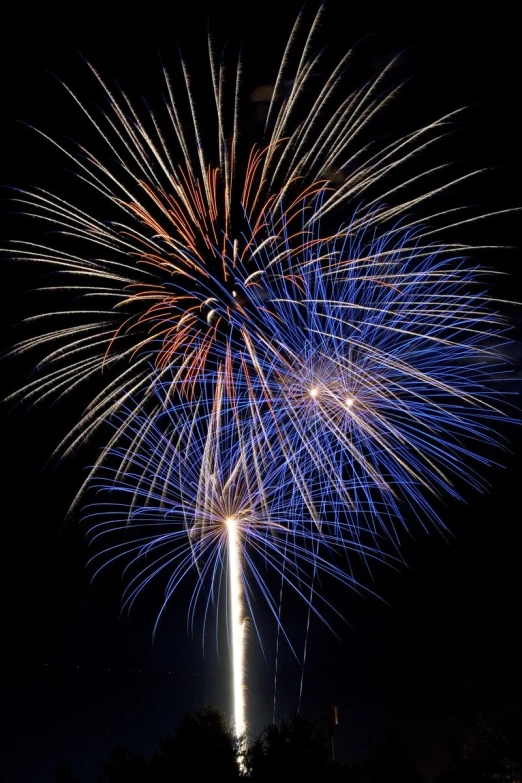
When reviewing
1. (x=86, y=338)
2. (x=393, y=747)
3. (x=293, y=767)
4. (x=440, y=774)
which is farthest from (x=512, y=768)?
(x=86, y=338)

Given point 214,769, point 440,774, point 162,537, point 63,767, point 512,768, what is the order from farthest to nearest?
point 512,768 < point 440,774 < point 162,537 < point 63,767 < point 214,769

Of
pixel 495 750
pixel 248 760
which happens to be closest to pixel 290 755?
pixel 248 760

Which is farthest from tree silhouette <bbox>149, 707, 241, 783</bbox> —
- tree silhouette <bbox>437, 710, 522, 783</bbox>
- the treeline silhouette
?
tree silhouette <bbox>437, 710, 522, 783</bbox>

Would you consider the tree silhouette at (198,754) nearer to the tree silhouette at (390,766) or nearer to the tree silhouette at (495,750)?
the tree silhouette at (390,766)

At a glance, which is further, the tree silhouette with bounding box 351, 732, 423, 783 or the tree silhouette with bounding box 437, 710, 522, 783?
the tree silhouette with bounding box 437, 710, 522, 783

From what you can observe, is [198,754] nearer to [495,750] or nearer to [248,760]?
[248,760]

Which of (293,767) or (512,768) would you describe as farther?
(512,768)

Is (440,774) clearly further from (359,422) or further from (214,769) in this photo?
(359,422)

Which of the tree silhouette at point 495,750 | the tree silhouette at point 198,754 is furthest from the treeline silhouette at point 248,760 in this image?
the tree silhouette at point 495,750

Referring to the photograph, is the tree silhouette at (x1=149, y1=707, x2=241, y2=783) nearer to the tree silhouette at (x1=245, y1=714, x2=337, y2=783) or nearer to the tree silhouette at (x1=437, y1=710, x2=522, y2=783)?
the tree silhouette at (x1=245, y1=714, x2=337, y2=783)

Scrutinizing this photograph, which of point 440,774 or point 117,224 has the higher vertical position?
point 117,224

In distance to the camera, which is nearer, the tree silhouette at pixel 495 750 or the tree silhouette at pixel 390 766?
the tree silhouette at pixel 390 766
